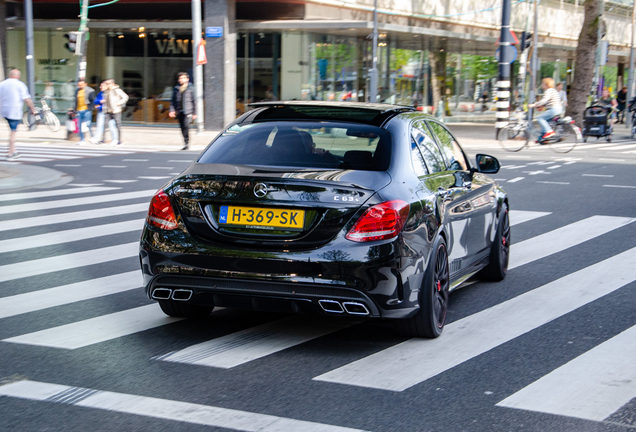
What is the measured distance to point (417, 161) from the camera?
5586 mm

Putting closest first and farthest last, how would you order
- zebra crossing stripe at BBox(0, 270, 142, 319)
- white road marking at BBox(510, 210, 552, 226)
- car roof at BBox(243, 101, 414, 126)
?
car roof at BBox(243, 101, 414, 126), zebra crossing stripe at BBox(0, 270, 142, 319), white road marking at BBox(510, 210, 552, 226)

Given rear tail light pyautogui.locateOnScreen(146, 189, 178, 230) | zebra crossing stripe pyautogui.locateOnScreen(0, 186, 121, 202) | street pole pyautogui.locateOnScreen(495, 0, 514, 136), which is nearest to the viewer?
rear tail light pyautogui.locateOnScreen(146, 189, 178, 230)

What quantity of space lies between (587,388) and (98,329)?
3.04 metres

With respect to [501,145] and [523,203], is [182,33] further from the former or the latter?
[523,203]

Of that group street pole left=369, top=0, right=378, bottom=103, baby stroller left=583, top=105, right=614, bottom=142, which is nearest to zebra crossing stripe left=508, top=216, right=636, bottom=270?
baby stroller left=583, top=105, right=614, bottom=142

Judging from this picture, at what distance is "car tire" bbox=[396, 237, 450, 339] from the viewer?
5157 mm

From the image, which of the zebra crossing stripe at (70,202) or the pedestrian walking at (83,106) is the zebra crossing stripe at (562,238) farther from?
the pedestrian walking at (83,106)

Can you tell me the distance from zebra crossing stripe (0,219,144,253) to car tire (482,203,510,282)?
4.49 metres

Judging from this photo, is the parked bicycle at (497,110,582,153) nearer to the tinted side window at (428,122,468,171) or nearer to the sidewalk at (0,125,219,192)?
the sidewalk at (0,125,219,192)

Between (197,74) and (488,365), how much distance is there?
24055 mm

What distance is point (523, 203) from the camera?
12.9 metres

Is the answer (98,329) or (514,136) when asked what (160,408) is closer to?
(98,329)

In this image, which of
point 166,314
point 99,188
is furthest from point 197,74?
point 166,314

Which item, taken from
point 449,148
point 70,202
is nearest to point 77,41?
point 70,202
